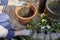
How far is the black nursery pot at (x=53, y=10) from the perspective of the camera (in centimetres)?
242

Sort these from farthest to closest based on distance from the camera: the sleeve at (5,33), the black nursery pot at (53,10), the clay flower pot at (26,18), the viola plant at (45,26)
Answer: the clay flower pot at (26,18), the black nursery pot at (53,10), the viola plant at (45,26), the sleeve at (5,33)

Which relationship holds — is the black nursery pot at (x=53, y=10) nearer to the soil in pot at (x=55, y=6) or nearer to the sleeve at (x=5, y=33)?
the soil in pot at (x=55, y=6)

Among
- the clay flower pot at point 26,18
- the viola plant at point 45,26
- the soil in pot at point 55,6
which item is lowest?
the viola plant at point 45,26

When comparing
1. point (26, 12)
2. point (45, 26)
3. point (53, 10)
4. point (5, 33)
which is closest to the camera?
point (5, 33)

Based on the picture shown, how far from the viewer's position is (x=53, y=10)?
2473 millimetres

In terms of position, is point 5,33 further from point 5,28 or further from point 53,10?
point 53,10

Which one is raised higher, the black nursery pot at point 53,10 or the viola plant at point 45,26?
the black nursery pot at point 53,10

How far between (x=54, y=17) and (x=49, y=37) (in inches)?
15.1

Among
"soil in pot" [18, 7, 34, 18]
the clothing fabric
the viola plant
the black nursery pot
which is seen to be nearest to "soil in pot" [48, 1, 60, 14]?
the black nursery pot

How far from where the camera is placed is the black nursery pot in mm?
2416

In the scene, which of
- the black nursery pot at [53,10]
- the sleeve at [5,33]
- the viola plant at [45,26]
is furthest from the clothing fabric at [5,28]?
the black nursery pot at [53,10]

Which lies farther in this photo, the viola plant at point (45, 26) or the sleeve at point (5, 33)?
the viola plant at point (45, 26)

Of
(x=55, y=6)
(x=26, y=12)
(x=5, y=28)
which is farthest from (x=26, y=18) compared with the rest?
(x=5, y=28)

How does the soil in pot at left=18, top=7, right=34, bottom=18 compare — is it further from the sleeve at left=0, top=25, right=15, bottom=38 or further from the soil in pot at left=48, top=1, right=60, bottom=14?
the sleeve at left=0, top=25, right=15, bottom=38
